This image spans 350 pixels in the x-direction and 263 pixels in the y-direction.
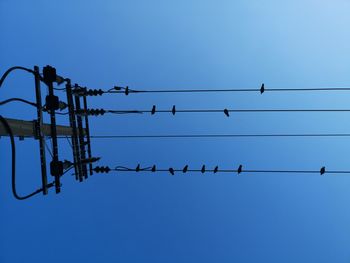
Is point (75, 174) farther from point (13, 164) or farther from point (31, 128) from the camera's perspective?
point (13, 164)

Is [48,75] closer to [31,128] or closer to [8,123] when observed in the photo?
[31,128]

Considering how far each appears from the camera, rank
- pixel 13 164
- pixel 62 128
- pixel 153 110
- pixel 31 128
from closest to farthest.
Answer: pixel 13 164 < pixel 31 128 < pixel 62 128 < pixel 153 110

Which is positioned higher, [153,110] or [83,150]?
[153,110]

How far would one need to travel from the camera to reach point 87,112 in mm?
10102

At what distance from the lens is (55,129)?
26.5ft

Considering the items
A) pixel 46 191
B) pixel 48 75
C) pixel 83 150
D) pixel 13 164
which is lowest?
pixel 46 191

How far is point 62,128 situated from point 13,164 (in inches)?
117

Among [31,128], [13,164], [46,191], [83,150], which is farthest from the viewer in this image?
[83,150]

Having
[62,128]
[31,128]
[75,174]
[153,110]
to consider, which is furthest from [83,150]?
[31,128]

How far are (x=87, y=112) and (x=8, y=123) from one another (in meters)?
4.13

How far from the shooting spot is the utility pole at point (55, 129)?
702 centimetres

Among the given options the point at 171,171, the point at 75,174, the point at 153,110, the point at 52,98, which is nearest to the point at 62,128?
the point at 52,98

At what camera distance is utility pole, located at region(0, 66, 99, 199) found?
276 inches

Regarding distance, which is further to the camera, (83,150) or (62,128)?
(83,150)
